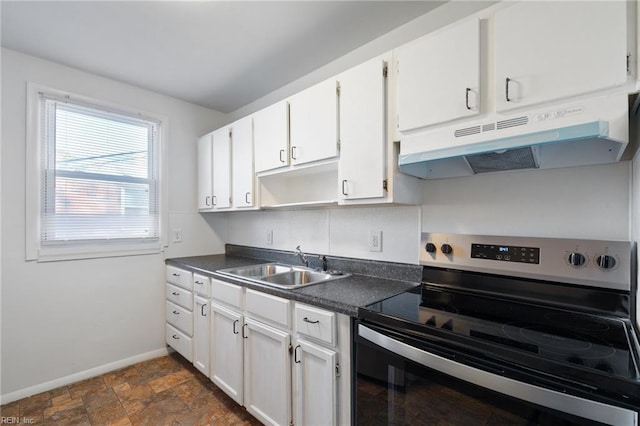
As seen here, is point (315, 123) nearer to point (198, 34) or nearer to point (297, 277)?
point (198, 34)

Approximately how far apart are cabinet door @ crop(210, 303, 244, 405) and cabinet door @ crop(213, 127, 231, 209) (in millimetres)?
968

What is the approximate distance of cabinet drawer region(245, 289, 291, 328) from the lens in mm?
1569

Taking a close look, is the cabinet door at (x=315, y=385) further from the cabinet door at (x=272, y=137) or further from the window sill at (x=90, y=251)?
the window sill at (x=90, y=251)

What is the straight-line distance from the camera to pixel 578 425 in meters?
0.75

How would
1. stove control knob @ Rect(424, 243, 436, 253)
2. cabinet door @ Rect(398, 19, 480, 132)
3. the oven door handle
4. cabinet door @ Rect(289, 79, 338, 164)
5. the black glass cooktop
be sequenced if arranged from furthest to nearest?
1. cabinet door @ Rect(289, 79, 338, 164)
2. stove control knob @ Rect(424, 243, 436, 253)
3. cabinet door @ Rect(398, 19, 480, 132)
4. the black glass cooktop
5. the oven door handle

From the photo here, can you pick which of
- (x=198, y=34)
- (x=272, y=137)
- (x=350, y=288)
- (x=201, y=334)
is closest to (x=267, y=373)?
(x=350, y=288)

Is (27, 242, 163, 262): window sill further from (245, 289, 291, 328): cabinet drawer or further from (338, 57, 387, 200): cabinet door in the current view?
(338, 57, 387, 200): cabinet door

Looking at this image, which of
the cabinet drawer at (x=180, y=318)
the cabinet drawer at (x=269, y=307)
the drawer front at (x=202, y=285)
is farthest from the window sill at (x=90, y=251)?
the cabinet drawer at (x=269, y=307)

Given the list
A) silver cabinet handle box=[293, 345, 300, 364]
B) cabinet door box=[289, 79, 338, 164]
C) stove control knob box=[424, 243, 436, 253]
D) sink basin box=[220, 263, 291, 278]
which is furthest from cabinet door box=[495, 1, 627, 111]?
sink basin box=[220, 263, 291, 278]

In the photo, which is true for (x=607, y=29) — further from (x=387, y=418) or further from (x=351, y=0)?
(x=387, y=418)

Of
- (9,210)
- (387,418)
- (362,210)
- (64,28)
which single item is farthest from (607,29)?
(9,210)

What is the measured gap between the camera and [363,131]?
1.61 meters

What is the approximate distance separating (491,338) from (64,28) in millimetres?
2785

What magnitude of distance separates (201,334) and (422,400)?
5.83ft
